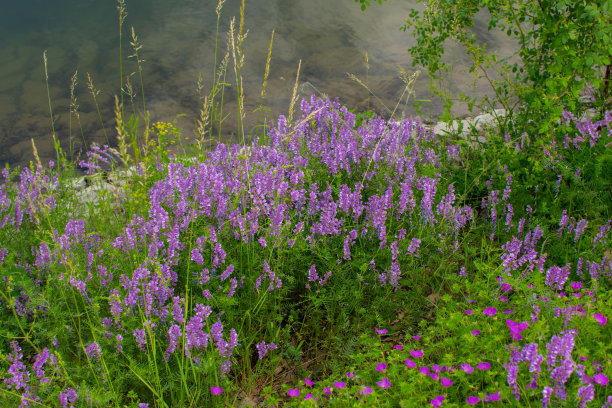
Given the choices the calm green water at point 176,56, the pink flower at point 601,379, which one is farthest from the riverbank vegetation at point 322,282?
the calm green water at point 176,56

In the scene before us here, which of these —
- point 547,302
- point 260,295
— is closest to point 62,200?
point 260,295

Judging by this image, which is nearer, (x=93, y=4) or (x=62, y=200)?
(x=62, y=200)

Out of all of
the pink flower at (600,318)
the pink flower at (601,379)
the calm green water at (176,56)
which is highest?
the pink flower at (600,318)

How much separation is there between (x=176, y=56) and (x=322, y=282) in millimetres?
7830

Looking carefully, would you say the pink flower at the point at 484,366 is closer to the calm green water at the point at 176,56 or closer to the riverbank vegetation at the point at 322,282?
the riverbank vegetation at the point at 322,282

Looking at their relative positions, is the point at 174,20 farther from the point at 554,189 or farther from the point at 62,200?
the point at 554,189

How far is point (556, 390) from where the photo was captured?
6.84ft

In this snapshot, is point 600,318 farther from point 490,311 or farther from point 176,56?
point 176,56

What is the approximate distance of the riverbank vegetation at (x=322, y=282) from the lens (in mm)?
2523

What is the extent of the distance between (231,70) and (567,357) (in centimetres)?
867

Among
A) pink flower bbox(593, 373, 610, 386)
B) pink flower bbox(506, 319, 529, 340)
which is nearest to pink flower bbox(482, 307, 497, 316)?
pink flower bbox(506, 319, 529, 340)

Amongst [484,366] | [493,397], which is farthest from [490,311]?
[493,397]

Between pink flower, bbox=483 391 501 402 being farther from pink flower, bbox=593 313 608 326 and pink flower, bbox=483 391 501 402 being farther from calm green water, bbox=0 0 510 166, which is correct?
calm green water, bbox=0 0 510 166

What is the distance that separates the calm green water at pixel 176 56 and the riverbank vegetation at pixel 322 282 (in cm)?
423
